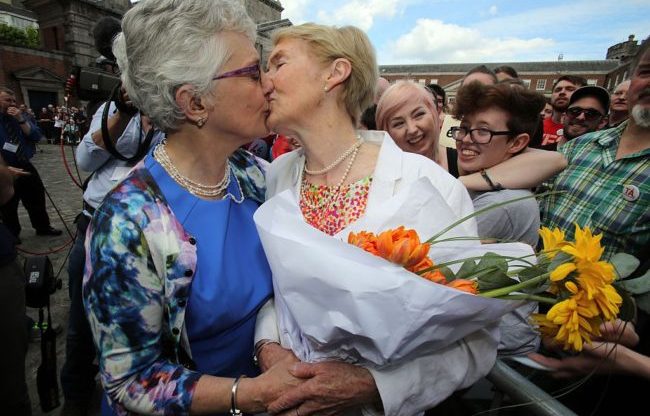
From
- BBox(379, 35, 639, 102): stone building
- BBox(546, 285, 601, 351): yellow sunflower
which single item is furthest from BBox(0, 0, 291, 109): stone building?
BBox(379, 35, 639, 102): stone building

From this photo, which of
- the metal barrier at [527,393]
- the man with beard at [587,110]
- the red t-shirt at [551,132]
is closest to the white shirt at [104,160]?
the metal barrier at [527,393]

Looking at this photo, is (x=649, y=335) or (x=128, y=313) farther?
(x=649, y=335)

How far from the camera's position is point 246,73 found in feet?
4.77

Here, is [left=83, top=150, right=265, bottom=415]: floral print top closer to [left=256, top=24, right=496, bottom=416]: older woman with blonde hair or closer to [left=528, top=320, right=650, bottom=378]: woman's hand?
[left=256, top=24, right=496, bottom=416]: older woman with blonde hair

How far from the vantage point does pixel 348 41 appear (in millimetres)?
1671

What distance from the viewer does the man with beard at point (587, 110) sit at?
12.9ft

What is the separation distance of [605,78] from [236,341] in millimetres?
70466

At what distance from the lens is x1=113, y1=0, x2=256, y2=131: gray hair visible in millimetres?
1259

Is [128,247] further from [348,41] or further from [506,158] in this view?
[506,158]

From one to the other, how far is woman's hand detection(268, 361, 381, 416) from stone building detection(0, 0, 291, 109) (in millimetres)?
22096

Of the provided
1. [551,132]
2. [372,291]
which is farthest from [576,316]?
[551,132]

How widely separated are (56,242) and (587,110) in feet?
26.1

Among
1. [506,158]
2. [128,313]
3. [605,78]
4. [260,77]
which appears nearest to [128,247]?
[128,313]

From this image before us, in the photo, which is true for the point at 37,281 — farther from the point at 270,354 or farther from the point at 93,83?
the point at 270,354
